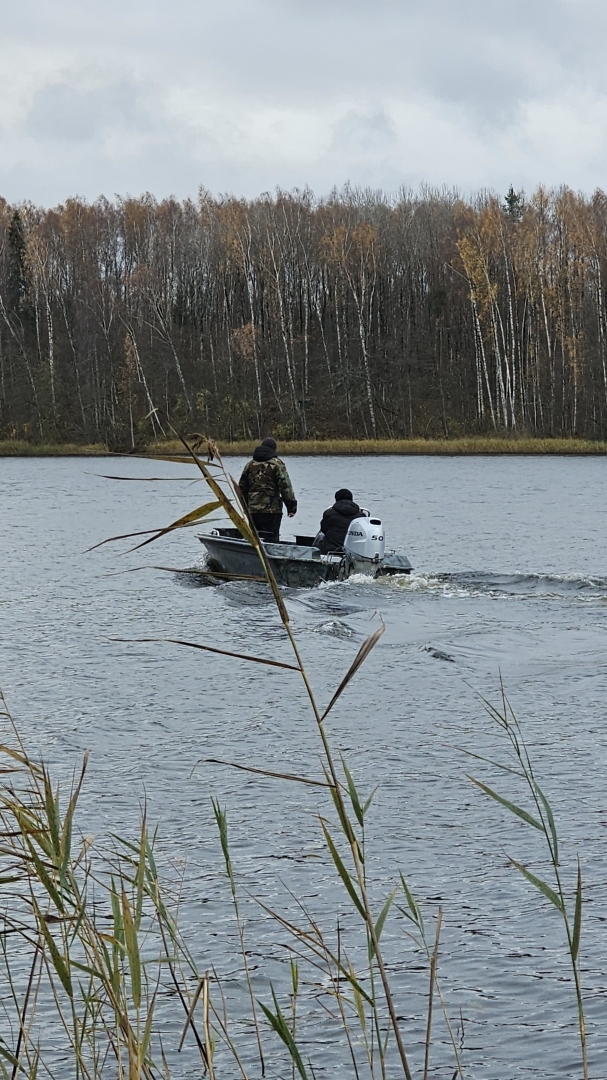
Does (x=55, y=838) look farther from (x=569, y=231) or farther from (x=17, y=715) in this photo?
(x=569, y=231)

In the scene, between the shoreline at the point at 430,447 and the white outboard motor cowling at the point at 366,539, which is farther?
the shoreline at the point at 430,447

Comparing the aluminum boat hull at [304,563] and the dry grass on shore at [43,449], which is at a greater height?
the dry grass on shore at [43,449]

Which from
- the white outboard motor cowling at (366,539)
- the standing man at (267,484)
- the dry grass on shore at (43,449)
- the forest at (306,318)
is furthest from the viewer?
the dry grass on shore at (43,449)

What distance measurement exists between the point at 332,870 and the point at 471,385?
56900 millimetres

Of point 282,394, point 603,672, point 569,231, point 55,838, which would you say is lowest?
point 603,672

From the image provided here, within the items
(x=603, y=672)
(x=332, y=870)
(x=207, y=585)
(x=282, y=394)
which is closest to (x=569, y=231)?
(x=282, y=394)

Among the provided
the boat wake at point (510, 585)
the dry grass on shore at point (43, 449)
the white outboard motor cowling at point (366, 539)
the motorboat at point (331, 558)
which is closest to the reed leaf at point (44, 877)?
the motorboat at point (331, 558)

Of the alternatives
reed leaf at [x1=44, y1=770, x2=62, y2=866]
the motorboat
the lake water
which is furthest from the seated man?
reed leaf at [x1=44, y1=770, x2=62, y2=866]

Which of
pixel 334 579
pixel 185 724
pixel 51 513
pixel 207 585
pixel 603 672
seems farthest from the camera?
pixel 51 513

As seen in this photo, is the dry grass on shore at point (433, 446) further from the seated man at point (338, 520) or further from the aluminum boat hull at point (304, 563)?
the seated man at point (338, 520)

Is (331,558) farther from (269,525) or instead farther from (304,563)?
(269,525)

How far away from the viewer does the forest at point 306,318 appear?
5741 cm

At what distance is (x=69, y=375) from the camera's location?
64062 millimetres

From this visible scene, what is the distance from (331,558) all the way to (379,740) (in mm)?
6583
